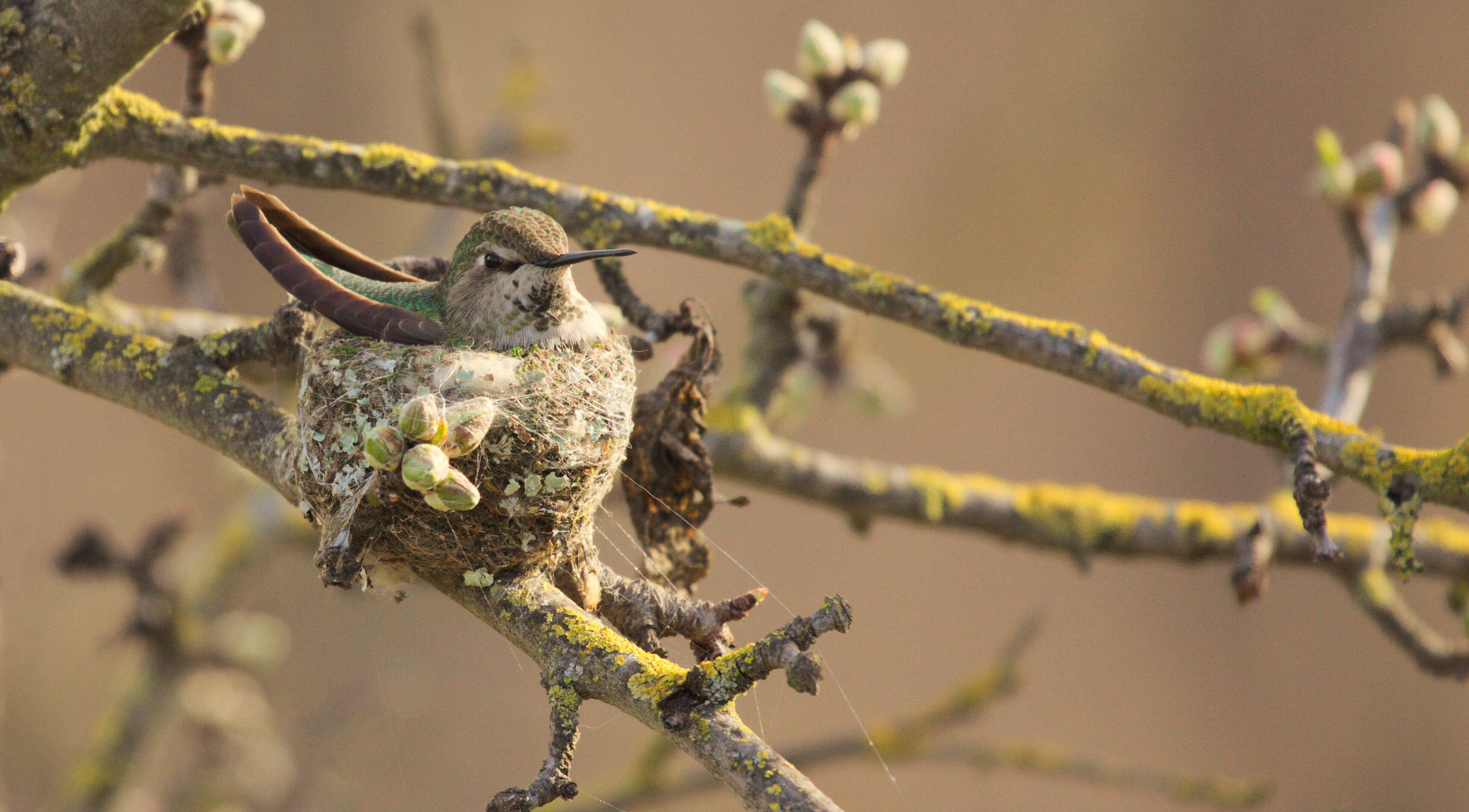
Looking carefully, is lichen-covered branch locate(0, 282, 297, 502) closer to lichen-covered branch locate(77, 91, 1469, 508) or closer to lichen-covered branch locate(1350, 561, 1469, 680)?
lichen-covered branch locate(77, 91, 1469, 508)

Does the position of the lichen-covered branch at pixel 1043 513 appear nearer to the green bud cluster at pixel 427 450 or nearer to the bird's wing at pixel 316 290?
the bird's wing at pixel 316 290

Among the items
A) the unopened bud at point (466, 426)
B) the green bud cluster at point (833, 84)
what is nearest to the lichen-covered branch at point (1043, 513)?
the green bud cluster at point (833, 84)

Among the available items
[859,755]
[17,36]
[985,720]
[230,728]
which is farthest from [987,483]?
[985,720]

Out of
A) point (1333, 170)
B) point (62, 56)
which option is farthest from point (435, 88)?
point (1333, 170)

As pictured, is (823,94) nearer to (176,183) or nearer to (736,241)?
(736,241)

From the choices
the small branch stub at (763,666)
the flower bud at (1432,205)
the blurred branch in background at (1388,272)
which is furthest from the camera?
the flower bud at (1432,205)
